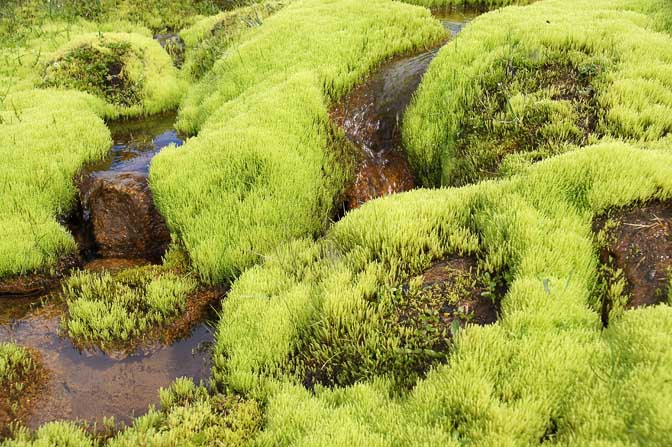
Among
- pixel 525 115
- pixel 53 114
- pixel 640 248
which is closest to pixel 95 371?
pixel 640 248

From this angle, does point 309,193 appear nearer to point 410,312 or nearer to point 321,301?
point 321,301

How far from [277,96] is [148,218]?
334 cm

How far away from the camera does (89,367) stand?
5703 mm

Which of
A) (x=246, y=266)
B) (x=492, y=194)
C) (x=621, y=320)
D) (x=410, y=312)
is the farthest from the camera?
(x=246, y=266)

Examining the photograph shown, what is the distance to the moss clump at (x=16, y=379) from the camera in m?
5.11

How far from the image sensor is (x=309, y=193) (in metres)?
7.88

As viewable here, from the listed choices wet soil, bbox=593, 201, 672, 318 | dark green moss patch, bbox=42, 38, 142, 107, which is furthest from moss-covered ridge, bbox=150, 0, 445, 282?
wet soil, bbox=593, 201, 672, 318

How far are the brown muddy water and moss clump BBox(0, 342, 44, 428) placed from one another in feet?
16.8

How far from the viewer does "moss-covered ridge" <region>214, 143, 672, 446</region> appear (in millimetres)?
3959

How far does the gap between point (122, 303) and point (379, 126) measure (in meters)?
5.58

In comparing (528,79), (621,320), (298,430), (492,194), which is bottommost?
(298,430)

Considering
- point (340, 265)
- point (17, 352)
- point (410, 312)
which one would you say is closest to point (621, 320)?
point (410, 312)

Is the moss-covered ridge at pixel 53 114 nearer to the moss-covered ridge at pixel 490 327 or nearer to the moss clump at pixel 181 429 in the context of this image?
the moss clump at pixel 181 429

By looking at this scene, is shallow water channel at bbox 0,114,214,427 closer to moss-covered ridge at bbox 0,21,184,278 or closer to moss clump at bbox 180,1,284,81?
moss-covered ridge at bbox 0,21,184,278
